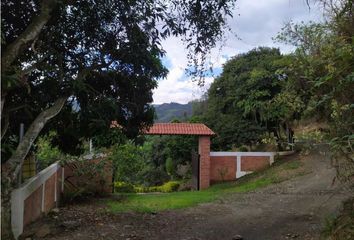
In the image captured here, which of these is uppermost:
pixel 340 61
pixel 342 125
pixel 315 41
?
pixel 315 41

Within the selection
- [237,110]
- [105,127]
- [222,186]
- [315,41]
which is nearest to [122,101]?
[105,127]

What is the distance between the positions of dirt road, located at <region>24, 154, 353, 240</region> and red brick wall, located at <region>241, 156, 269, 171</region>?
8644 mm

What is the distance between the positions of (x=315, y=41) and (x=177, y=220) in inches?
204

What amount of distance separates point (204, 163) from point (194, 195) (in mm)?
6364

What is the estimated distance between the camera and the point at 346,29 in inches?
277

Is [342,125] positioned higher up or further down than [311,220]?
higher up

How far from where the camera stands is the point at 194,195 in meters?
16.9

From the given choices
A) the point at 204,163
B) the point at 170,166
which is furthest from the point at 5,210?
the point at 170,166

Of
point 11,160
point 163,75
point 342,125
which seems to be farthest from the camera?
point 163,75

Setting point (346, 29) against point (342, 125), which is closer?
point (342, 125)

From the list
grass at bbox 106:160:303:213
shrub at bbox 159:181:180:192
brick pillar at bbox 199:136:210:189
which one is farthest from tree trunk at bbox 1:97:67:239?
shrub at bbox 159:181:180:192

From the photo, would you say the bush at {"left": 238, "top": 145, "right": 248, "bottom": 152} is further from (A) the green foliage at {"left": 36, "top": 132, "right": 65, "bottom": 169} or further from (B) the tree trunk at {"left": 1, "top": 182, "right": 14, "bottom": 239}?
(B) the tree trunk at {"left": 1, "top": 182, "right": 14, "bottom": 239}

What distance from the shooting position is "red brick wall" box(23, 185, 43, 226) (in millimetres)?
8867

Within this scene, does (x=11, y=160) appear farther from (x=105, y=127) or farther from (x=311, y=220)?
(x=311, y=220)
